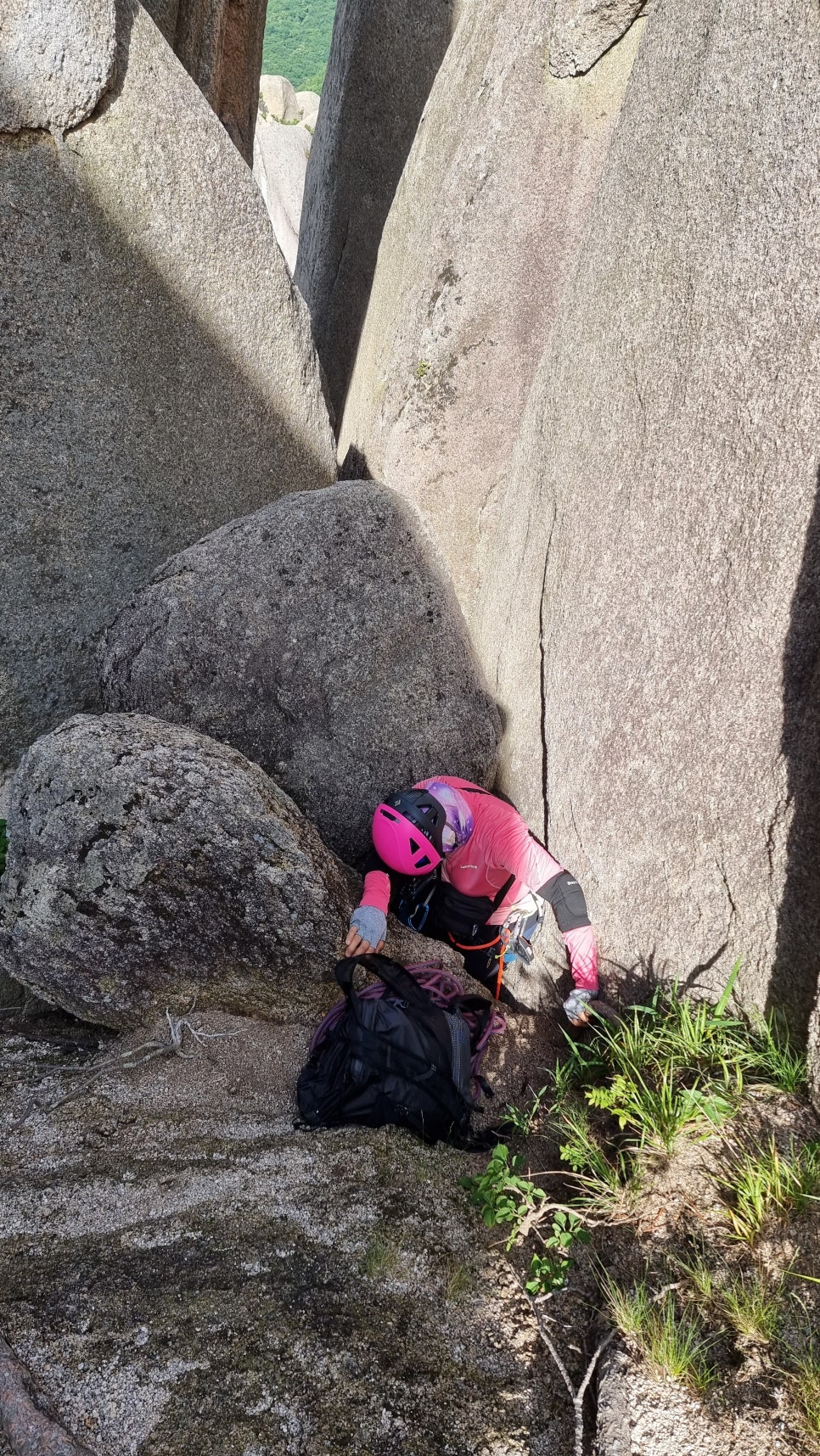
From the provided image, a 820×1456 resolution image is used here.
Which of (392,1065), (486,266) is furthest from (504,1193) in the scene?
(486,266)

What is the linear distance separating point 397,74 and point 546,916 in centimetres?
566

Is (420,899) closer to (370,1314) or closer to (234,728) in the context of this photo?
(234,728)

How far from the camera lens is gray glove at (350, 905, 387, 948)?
9.37 ft

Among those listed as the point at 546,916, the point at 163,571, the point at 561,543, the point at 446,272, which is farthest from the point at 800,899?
the point at 446,272

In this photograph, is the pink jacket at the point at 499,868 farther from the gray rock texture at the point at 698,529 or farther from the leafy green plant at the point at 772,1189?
the leafy green plant at the point at 772,1189

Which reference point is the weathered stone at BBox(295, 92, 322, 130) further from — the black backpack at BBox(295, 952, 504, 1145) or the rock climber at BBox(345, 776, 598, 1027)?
the black backpack at BBox(295, 952, 504, 1145)

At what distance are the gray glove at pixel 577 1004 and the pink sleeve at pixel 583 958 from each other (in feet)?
0.06

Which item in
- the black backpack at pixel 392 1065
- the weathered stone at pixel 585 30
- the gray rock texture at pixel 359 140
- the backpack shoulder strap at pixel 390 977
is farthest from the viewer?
the gray rock texture at pixel 359 140

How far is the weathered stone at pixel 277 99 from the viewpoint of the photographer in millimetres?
19531

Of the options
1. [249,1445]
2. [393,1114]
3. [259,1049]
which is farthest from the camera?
[259,1049]

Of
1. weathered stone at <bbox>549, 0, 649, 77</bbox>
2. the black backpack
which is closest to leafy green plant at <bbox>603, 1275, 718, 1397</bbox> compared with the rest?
the black backpack

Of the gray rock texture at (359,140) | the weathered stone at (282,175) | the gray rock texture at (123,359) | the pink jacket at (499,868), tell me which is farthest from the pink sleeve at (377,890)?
the weathered stone at (282,175)

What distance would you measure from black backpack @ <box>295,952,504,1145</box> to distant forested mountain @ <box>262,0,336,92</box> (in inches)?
967

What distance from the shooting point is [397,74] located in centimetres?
596
